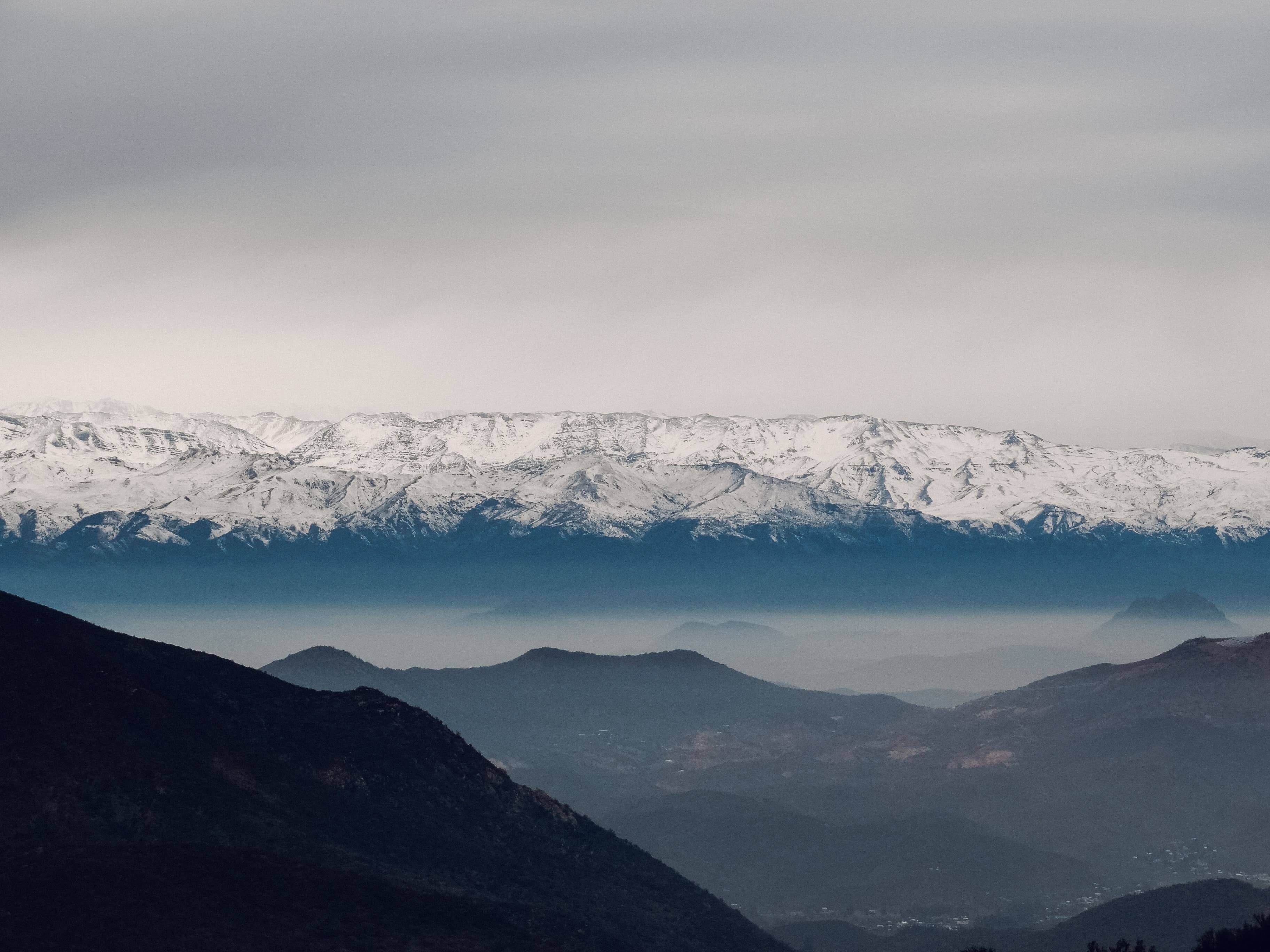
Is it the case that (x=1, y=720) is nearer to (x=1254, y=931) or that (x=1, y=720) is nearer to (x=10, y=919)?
(x=10, y=919)

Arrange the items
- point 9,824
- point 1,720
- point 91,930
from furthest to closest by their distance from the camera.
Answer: point 1,720
point 9,824
point 91,930

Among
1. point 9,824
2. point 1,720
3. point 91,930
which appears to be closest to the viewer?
point 91,930

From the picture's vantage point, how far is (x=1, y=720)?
190 meters

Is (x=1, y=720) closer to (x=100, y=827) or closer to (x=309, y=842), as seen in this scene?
(x=100, y=827)

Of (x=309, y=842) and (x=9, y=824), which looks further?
(x=309, y=842)

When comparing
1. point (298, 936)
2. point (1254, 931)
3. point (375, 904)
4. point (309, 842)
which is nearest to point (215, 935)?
point (298, 936)

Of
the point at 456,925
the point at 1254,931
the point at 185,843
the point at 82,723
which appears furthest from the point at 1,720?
the point at 1254,931

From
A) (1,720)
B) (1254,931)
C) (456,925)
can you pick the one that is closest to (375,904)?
(456,925)

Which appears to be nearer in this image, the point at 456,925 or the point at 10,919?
the point at 10,919

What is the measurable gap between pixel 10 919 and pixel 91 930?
7309 mm

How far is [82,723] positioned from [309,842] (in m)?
28.2

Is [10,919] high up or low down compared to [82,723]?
down

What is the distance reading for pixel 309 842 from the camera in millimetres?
197000

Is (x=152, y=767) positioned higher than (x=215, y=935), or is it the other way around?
(x=152, y=767)
